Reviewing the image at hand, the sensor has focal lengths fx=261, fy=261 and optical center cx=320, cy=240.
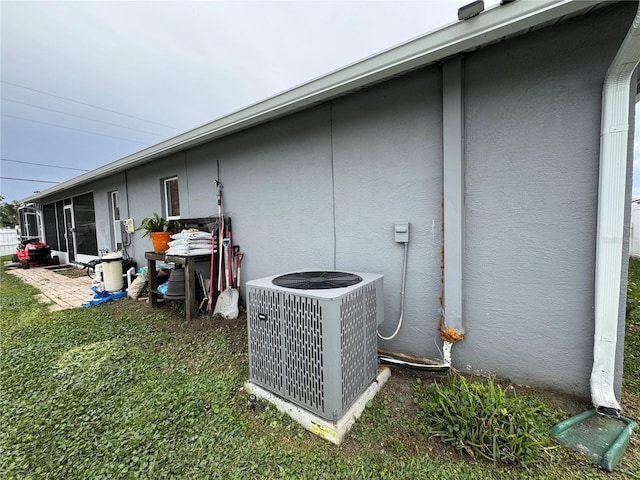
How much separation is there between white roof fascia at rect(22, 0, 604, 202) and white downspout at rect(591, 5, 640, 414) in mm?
476

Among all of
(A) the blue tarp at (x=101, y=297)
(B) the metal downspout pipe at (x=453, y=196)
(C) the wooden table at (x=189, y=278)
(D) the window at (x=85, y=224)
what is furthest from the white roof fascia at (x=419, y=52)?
(D) the window at (x=85, y=224)

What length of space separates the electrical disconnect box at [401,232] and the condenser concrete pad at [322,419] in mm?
1089

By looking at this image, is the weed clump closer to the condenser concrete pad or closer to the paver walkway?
the condenser concrete pad

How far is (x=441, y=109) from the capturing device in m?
2.02

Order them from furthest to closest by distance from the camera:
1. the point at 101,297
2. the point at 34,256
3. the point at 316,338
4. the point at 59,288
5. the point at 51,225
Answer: the point at 51,225
the point at 34,256
the point at 59,288
the point at 101,297
the point at 316,338

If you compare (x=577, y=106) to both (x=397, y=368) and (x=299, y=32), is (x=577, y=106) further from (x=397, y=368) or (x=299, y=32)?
(x=299, y=32)

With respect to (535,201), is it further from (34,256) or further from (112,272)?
(34,256)

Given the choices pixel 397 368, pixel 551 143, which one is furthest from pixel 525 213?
pixel 397 368

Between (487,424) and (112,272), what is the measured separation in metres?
5.70

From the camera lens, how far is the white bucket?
465 centimetres

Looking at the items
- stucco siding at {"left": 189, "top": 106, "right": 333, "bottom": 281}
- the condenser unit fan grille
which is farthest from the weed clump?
stucco siding at {"left": 189, "top": 106, "right": 333, "bottom": 281}

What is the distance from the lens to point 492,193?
6.17 feet

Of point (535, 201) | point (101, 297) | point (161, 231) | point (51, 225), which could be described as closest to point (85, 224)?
point (51, 225)

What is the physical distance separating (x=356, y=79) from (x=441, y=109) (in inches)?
27.5
